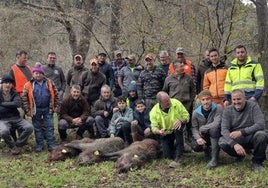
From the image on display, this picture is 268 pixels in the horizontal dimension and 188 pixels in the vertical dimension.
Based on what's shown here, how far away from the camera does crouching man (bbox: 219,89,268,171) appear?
6.98m

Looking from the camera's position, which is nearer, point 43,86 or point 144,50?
point 43,86

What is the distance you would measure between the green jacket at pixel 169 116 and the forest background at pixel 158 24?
2230mm

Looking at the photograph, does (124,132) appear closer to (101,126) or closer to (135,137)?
(135,137)

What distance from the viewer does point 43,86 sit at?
9383 mm

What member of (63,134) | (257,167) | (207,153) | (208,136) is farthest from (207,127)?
(63,134)

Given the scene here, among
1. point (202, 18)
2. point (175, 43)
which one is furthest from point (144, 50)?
point (202, 18)

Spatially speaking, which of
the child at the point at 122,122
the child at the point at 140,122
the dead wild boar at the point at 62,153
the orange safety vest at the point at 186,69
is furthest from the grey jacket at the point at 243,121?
the dead wild boar at the point at 62,153

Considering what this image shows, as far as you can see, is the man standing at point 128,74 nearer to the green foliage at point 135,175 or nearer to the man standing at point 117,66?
the man standing at point 117,66

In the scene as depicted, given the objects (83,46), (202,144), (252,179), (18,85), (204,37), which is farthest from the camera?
(83,46)

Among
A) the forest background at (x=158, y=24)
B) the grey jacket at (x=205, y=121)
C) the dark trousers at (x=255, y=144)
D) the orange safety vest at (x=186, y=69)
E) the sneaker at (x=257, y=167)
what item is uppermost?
the forest background at (x=158, y=24)

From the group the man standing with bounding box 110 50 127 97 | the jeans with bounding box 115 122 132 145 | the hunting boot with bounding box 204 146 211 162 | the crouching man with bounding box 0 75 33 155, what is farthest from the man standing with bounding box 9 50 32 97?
the hunting boot with bounding box 204 146 211 162

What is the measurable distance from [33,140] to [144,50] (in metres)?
4.22

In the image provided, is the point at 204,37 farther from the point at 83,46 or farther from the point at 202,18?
the point at 83,46

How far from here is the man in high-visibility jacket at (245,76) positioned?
7.63 m
